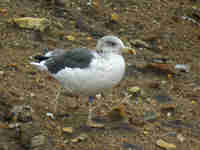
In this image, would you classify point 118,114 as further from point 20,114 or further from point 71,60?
point 20,114

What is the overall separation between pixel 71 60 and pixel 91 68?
475 mm

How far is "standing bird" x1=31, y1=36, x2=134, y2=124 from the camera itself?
455 centimetres

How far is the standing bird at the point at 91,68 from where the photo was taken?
4.55m

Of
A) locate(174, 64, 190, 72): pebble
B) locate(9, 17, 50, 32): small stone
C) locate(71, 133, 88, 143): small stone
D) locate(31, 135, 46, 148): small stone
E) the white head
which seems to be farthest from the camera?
locate(9, 17, 50, 32): small stone

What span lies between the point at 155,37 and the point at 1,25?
3485mm

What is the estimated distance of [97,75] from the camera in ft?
14.9

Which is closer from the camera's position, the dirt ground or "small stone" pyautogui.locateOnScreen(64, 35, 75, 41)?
the dirt ground

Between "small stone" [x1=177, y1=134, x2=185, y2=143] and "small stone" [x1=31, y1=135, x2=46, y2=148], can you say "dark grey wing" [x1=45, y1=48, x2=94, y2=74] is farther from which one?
"small stone" [x1=177, y1=134, x2=185, y2=143]

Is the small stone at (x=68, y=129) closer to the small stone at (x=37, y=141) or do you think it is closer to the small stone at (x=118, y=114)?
the small stone at (x=37, y=141)

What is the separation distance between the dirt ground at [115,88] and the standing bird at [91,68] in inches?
21.9

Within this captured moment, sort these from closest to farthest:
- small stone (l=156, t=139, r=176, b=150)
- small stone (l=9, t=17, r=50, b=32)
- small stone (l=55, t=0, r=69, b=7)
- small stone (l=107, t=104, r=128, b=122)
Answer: small stone (l=156, t=139, r=176, b=150) < small stone (l=107, t=104, r=128, b=122) < small stone (l=9, t=17, r=50, b=32) < small stone (l=55, t=0, r=69, b=7)

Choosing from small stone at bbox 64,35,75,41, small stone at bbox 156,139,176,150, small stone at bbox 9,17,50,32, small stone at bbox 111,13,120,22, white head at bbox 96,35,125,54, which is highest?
white head at bbox 96,35,125,54

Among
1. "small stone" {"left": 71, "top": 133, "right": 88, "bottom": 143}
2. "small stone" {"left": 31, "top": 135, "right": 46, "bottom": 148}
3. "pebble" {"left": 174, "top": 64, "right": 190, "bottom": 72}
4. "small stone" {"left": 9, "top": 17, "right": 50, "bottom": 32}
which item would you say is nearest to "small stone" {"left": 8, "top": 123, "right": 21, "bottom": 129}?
"small stone" {"left": 31, "top": 135, "right": 46, "bottom": 148}

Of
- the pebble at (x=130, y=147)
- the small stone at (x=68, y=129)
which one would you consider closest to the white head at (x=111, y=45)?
the small stone at (x=68, y=129)
